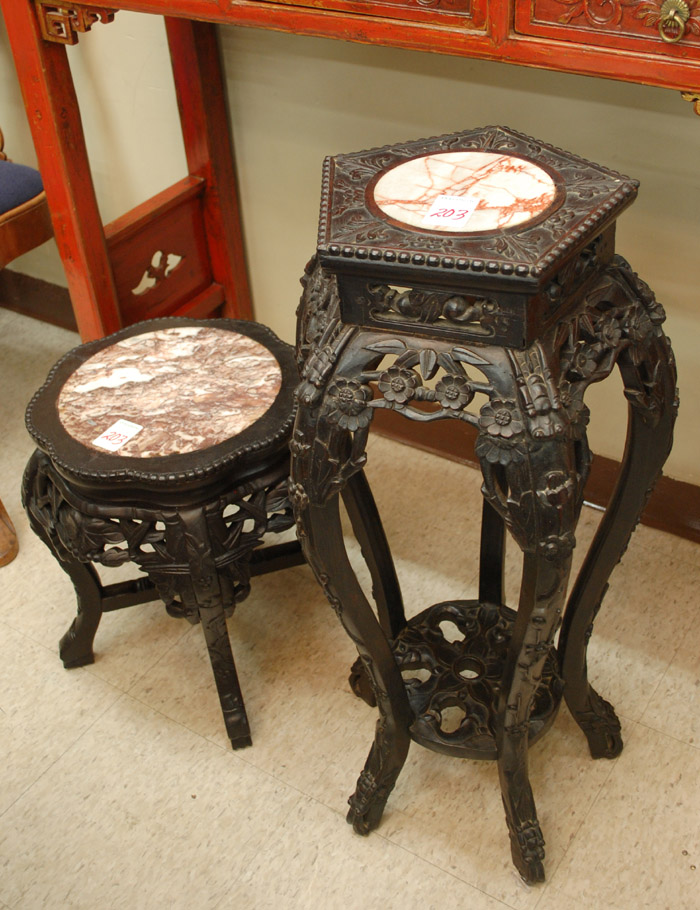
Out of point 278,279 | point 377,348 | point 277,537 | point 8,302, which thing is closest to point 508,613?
point 277,537

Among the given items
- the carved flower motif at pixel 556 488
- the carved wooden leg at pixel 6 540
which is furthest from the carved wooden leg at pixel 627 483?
the carved wooden leg at pixel 6 540

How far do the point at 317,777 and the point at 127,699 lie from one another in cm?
36

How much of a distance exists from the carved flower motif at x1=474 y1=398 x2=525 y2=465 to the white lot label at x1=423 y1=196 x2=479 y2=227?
7.2 inches

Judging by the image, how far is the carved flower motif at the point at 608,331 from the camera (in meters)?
1.01

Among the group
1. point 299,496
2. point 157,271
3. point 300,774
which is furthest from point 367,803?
point 157,271

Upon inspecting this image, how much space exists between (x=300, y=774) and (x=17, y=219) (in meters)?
1.17

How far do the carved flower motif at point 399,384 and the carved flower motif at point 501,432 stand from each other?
2.9 inches

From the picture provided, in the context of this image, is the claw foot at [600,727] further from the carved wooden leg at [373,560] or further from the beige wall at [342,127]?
the beige wall at [342,127]

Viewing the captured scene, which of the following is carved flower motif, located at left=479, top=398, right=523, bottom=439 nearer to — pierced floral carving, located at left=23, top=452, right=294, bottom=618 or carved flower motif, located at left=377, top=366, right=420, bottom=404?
carved flower motif, located at left=377, top=366, right=420, bottom=404

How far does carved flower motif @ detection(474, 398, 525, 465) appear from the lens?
917 millimetres

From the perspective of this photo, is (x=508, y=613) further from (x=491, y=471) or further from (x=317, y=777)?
(x=491, y=471)

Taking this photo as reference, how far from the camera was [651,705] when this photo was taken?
4.97 feet

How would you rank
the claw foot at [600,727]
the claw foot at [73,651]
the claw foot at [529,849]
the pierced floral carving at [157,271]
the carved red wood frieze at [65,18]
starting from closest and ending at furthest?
1. the claw foot at [529,849]
2. the claw foot at [600,727]
3. the carved red wood frieze at [65,18]
4. the claw foot at [73,651]
5. the pierced floral carving at [157,271]

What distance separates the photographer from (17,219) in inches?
73.8
